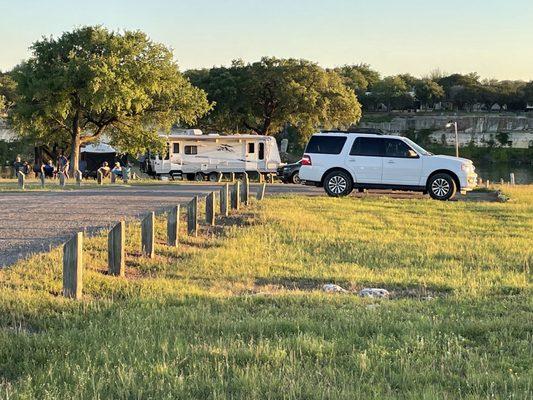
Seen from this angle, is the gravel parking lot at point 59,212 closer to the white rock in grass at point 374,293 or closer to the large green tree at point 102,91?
the white rock in grass at point 374,293

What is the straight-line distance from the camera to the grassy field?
382 centimetres

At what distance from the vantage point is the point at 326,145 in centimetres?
1838

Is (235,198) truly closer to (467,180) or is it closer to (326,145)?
(326,145)

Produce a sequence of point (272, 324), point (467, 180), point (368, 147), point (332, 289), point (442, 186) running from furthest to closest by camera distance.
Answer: point (368, 147), point (442, 186), point (467, 180), point (332, 289), point (272, 324)

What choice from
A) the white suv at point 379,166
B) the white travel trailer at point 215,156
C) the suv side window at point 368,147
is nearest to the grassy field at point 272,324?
the white suv at point 379,166

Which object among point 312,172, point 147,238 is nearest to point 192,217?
point 147,238

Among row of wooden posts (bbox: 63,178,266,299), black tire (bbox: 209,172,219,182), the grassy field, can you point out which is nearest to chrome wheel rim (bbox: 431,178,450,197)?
the grassy field

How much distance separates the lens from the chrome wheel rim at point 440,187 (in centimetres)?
1801

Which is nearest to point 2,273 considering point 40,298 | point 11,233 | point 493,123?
point 40,298

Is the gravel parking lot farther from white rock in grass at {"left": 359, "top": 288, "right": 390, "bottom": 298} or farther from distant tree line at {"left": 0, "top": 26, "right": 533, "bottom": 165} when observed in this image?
distant tree line at {"left": 0, "top": 26, "right": 533, "bottom": 165}

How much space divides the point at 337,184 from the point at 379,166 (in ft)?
4.58

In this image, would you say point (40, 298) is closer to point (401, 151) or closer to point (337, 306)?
point (337, 306)

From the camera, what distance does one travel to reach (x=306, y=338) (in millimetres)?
4738

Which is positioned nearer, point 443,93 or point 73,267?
point 73,267
